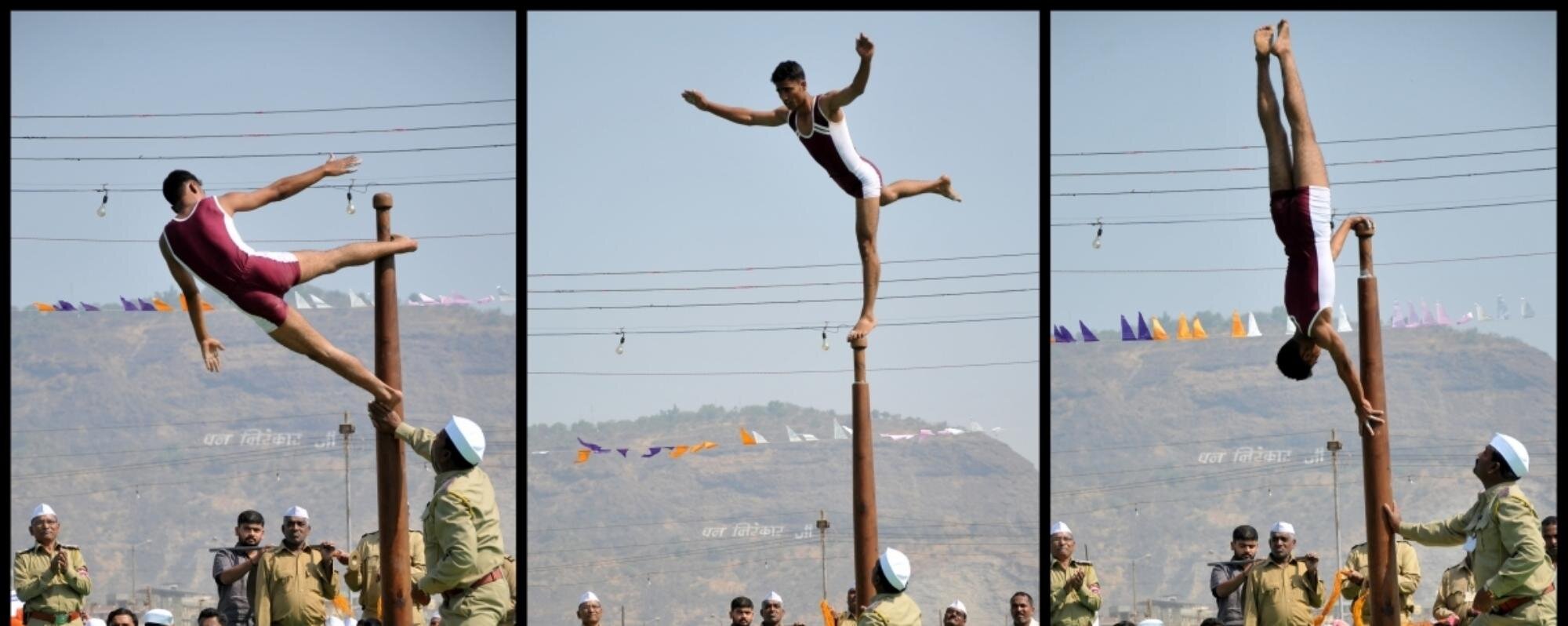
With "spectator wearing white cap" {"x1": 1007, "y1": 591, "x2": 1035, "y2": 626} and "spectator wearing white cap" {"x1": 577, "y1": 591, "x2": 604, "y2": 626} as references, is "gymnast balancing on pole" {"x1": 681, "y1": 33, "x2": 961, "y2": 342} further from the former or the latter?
"spectator wearing white cap" {"x1": 577, "y1": 591, "x2": 604, "y2": 626}

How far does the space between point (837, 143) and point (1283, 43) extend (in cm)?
264

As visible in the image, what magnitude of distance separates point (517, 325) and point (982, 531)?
64.2 ft

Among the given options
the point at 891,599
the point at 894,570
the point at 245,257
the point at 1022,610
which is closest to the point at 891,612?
the point at 891,599

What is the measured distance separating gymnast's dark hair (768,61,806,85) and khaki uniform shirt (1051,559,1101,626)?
146 inches

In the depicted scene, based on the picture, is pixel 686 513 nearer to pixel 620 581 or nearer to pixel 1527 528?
pixel 620 581

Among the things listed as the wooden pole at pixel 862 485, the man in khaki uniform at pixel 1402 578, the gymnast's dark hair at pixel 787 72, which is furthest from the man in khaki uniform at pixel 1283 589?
the gymnast's dark hair at pixel 787 72

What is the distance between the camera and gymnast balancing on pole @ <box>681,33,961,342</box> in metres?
15.8

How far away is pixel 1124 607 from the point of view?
30.0m

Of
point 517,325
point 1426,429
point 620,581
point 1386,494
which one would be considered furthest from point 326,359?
point 1426,429

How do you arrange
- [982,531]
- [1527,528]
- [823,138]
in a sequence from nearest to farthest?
1. [1527,528]
2. [823,138]
3. [982,531]

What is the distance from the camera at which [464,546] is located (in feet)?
47.0

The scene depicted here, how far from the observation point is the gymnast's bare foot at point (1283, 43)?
1548cm

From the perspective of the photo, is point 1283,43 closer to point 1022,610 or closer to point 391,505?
point 1022,610
